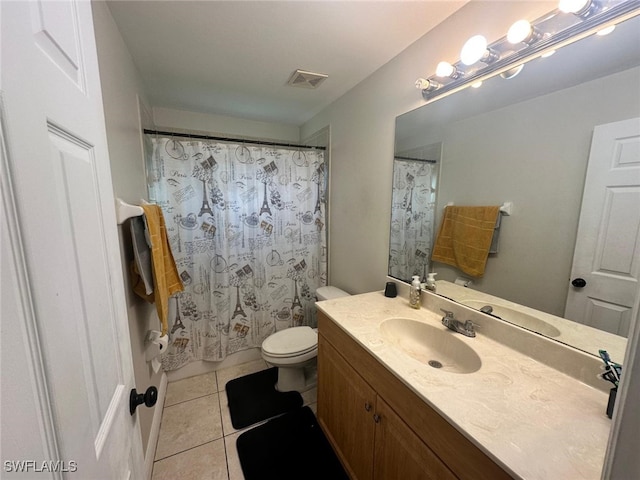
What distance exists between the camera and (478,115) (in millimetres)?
1184

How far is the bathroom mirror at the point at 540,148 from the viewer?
2.67 feet

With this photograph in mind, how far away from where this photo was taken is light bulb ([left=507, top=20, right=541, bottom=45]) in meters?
0.92

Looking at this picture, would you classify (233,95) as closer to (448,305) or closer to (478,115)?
(478,115)

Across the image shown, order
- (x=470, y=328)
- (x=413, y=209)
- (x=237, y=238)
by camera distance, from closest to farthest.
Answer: (x=470, y=328), (x=413, y=209), (x=237, y=238)

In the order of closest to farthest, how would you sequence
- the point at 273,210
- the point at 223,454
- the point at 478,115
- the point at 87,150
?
the point at 87,150 < the point at 478,115 < the point at 223,454 < the point at 273,210

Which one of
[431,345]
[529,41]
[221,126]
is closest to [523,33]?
[529,41]

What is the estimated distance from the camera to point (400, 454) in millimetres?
918

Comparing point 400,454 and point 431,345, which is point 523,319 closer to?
point 431,345

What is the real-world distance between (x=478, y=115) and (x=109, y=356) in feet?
5.25

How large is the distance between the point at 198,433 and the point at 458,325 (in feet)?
5.53

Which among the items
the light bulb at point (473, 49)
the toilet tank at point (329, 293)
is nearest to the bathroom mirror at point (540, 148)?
the light bulb at point (473, 49)

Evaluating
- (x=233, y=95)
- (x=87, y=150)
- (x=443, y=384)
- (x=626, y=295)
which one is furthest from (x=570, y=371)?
(x=233, y=95)

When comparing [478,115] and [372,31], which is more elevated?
[372,31]

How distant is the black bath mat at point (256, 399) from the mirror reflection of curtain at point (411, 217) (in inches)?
46.7
